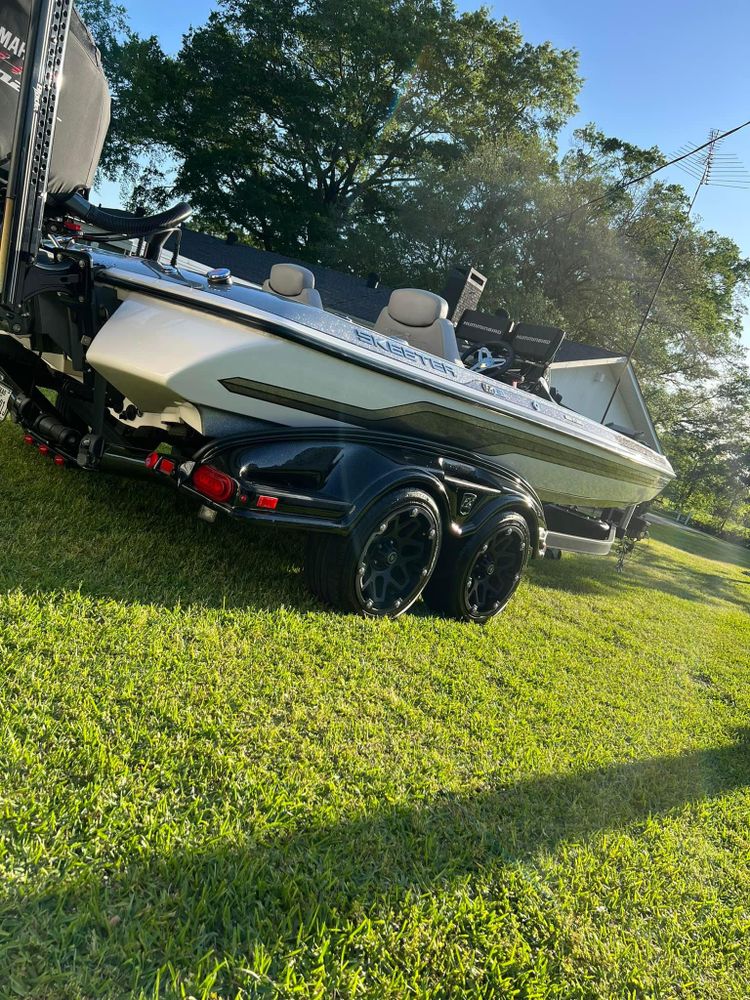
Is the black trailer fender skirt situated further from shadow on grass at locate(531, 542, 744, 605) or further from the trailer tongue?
shadow on grass at locate(531, 542, 744, 605)

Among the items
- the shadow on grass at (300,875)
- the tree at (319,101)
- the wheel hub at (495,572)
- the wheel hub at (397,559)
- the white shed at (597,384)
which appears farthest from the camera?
the tree at (319,101)

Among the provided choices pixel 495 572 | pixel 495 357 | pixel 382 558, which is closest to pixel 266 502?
pixel 382 558

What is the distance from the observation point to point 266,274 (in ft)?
55.7

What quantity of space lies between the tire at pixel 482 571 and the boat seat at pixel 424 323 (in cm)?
114

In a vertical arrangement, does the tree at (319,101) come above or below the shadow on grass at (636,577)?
above

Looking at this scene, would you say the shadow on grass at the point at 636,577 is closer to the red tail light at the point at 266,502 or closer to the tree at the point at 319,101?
the red tail light at the point at 266,502

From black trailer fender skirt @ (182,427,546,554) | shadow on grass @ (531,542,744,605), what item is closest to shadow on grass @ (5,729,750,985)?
black trailer fender skirt @ (182,427,546,554)

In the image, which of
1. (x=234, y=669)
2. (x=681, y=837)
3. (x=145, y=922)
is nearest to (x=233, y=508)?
(x=234, y=669)

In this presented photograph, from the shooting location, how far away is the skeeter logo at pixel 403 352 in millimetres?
3207

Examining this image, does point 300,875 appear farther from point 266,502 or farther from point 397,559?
point 397,559

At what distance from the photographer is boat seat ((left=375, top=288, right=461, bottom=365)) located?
411cm

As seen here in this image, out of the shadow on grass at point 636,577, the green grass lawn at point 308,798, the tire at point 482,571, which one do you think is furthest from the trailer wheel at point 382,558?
the shadow on grass at point 636,577

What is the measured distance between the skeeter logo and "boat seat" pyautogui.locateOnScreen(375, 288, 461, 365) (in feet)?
1.35

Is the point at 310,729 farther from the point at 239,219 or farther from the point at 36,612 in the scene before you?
the point at 239,219
